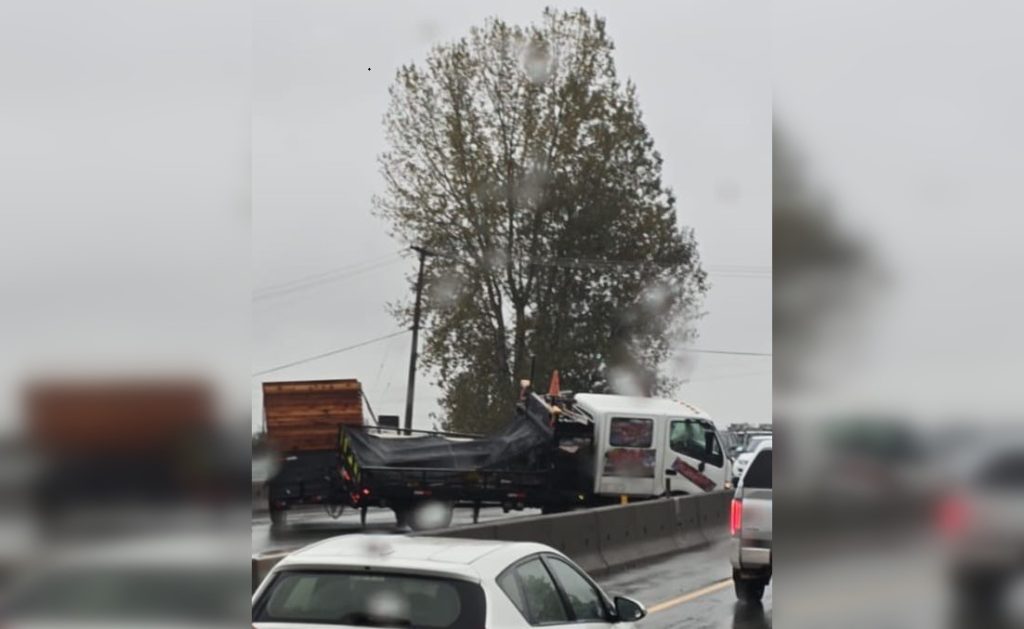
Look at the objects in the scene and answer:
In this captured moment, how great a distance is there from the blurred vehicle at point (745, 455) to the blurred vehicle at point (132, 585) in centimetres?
179

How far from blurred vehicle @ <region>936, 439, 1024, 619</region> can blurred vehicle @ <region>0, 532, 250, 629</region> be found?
114cm

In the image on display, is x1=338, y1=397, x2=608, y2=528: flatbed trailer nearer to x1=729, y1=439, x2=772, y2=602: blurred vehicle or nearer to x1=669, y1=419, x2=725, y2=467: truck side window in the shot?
x1=669, y1=419, x2=725, y2=467: truck side window

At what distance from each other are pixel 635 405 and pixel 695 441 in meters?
1.10

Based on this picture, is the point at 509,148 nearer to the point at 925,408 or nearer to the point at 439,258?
the point at 439,258

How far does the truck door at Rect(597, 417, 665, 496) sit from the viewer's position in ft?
14.3

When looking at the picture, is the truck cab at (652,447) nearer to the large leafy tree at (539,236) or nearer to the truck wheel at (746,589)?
the large leafy tree at (539,236)

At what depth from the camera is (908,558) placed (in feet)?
6.74

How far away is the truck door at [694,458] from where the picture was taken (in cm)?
455

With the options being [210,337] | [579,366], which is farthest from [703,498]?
[210,337]

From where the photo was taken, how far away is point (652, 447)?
4965 millimetres

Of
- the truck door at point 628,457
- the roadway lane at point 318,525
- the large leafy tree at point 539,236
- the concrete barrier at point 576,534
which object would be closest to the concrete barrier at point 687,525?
the truck door at point 628,457

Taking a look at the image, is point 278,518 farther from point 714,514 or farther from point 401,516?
point 714,514

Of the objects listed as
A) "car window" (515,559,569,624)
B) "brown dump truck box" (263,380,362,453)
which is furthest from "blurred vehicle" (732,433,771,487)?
"brown dump truck box" (263,380,362,453)

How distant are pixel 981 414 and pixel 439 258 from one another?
2.03 m
